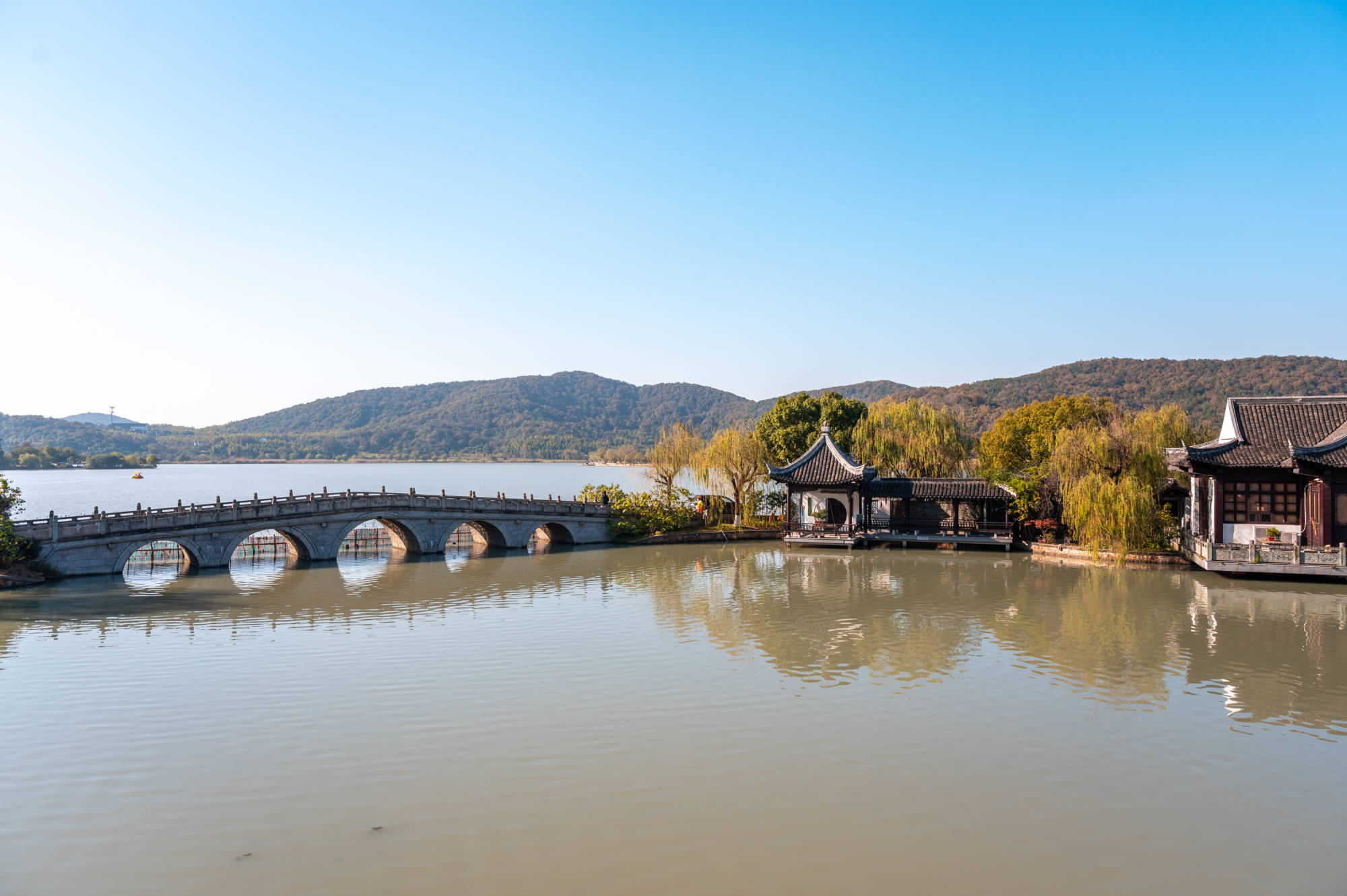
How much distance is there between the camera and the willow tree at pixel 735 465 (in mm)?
37750

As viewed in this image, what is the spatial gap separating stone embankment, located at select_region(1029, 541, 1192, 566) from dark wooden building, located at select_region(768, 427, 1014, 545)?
2.72 m

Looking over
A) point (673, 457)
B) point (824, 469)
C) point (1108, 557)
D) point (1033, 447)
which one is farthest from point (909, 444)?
point (1108, 557)

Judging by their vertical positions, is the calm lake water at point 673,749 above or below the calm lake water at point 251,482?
below

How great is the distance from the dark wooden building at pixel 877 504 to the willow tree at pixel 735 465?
296cm

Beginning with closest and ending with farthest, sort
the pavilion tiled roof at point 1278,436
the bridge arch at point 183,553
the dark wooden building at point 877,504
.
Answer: the pavilion tiled roof at point 1278,436 < the bridge arch at point 183,553 < the dark wooden building at point 877,504

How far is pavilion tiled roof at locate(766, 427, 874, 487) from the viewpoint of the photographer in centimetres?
3253

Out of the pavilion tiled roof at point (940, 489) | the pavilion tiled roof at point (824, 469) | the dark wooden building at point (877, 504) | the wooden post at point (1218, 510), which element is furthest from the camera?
the pavilion tiled roof at point (824, 469)

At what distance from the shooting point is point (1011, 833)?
799 cm

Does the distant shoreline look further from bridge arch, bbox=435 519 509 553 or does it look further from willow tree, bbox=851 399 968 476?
bridge arch, bbox=435 519 509 553

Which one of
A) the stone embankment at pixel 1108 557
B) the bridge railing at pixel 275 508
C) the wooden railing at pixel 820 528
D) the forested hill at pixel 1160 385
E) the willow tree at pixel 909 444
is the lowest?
the stone embankment at pixel 1108 557

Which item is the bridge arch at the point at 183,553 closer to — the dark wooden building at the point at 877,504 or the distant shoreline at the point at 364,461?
the dark wooden building at the point at 877,504

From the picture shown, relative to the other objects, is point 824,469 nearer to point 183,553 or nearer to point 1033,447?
point 1033,447

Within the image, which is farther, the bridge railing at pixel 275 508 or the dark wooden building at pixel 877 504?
the dark wooden building at pixel 877 504

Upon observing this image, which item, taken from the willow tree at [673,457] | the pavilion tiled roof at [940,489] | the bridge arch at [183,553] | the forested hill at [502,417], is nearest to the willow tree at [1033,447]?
the pavilion tiled roof at [940,489]
